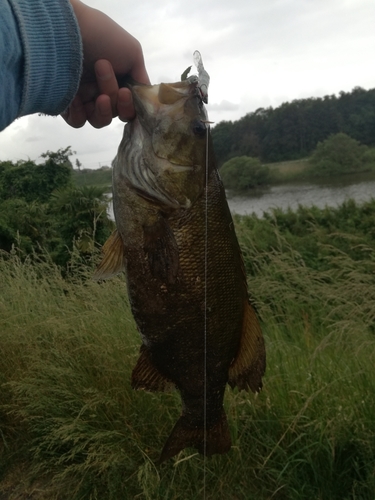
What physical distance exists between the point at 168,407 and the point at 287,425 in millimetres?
814

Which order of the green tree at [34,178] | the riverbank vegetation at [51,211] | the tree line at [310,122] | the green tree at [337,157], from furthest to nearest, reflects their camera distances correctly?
the green tree at [337,157] < the tree line at [310,122] < the green tree at [34,178] < the riverbank vegetation at [51,211]

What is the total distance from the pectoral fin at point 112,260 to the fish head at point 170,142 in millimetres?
208

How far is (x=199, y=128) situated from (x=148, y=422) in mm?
2244

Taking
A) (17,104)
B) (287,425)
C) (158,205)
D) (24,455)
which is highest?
(17,104)

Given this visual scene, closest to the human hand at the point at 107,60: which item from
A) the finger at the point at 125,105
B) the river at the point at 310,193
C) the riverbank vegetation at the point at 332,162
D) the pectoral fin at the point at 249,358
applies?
the finger at the point at 125,105

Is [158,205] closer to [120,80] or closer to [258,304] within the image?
[120,80]

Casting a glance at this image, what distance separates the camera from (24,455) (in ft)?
11.6

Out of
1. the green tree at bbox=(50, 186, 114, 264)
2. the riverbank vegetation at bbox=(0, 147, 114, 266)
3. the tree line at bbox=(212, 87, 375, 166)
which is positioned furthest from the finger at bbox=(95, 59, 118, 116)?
the tree line at bbox=(212, 87, 375, 166)

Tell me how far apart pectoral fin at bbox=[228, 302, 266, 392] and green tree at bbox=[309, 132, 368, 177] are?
84.2ft

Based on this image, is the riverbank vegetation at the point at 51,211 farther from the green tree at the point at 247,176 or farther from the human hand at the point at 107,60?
the green tree at the point at 247,176

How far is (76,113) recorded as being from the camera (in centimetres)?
187

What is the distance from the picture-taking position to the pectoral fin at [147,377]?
1.84m

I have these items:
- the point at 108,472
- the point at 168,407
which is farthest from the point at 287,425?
the point at 108,472

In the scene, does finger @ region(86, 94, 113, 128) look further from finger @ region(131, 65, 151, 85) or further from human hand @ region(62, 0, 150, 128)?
finger @ region(131, 65, 151, 85)
